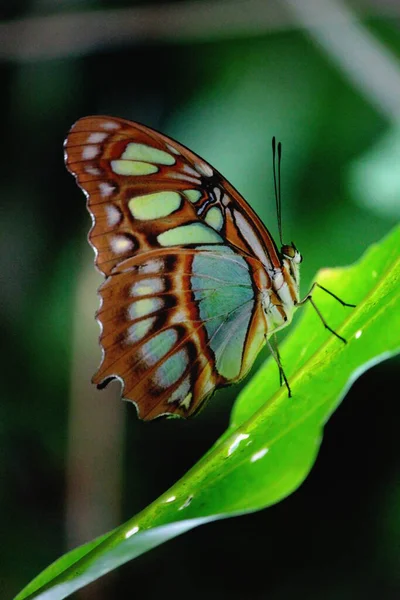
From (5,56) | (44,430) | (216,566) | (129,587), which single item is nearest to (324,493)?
(216,566)

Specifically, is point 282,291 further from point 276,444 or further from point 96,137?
point 276,444

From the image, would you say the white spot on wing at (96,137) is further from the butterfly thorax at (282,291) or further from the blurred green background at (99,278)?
the blurred green background at (99,278)

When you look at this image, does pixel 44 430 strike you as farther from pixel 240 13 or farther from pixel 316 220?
pixel 240 13

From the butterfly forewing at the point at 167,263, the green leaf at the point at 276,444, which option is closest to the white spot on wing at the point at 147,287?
the butterfly forewing at the point at 167,263

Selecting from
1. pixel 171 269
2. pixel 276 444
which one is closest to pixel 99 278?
pixel 171 269

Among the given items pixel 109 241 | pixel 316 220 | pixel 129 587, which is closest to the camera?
pixel 109 241

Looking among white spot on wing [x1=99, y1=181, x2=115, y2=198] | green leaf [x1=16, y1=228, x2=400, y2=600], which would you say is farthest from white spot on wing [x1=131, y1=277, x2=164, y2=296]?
green leaf [x1=16, y1=228, x2=400, y2=600]
